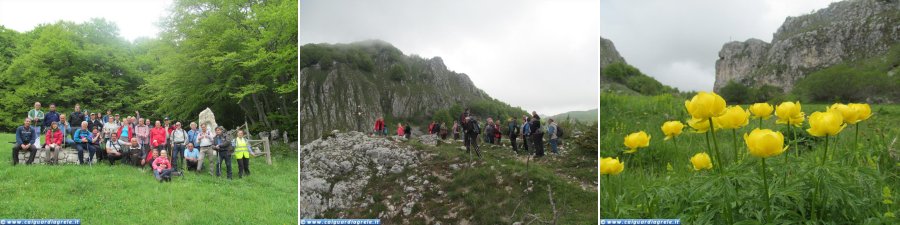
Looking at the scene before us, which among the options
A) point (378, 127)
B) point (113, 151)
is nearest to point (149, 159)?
point (113, 151)

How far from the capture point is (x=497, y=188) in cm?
376

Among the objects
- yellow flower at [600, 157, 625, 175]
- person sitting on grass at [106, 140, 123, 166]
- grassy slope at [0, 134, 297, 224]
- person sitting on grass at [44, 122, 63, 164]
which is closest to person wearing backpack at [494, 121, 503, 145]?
yellow flower at [600, 157, 625, 175]

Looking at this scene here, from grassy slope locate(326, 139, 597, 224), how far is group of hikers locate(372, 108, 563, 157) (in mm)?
78

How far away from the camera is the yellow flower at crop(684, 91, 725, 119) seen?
242 cm

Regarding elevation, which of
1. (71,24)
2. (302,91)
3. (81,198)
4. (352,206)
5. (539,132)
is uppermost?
(71,24)

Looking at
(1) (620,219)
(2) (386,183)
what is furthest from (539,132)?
(2) (386,183)

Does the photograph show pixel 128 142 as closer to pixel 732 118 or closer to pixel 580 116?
pixel 580 116

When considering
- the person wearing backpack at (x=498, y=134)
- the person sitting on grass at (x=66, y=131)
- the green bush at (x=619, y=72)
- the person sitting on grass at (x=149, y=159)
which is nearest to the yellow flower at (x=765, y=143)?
the person wearing backpack at (x=498, y=134)

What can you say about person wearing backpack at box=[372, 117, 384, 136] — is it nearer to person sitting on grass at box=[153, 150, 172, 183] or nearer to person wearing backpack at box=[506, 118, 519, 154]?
person wearing backpack at box=[506, 118, 519, 154]

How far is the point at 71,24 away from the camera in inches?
396

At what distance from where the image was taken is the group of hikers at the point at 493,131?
376cm

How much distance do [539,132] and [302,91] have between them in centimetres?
174

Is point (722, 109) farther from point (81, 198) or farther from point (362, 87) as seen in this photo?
point (81, 198)

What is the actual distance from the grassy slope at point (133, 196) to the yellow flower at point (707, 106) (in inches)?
265
